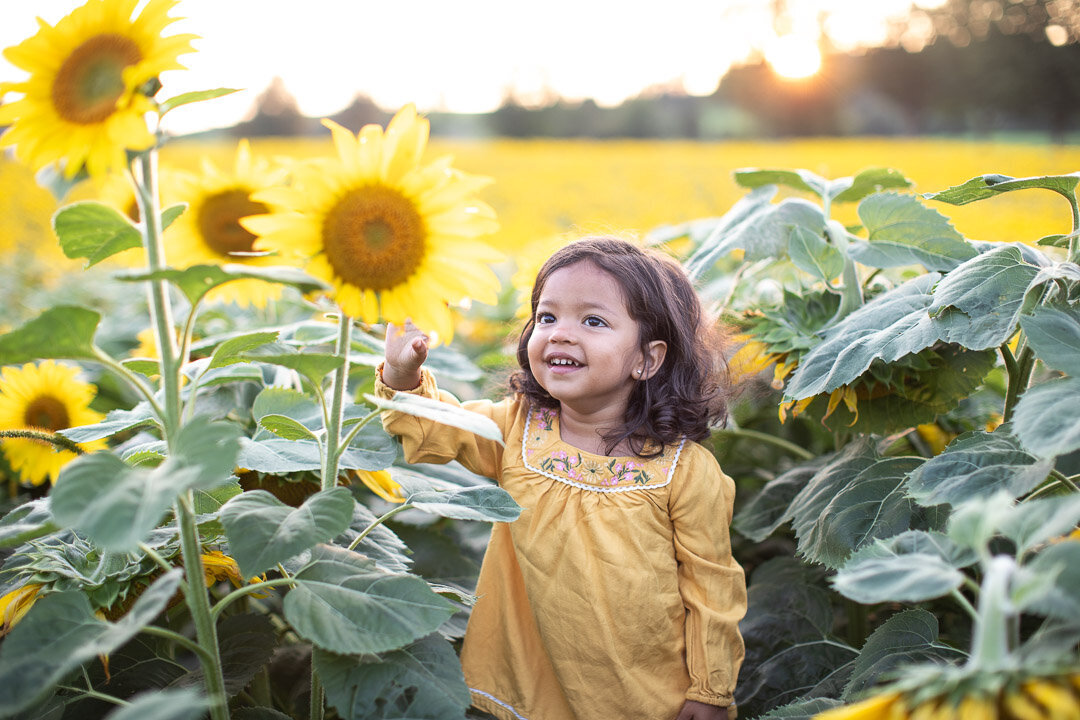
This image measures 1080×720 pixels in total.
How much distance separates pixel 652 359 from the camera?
1774 mm

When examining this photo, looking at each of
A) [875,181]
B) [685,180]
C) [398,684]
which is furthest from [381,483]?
[685,180]

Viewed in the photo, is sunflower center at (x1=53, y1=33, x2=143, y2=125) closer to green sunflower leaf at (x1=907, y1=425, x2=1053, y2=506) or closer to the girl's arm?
the girl's arm

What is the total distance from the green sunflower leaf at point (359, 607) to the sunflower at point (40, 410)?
3.69 ft

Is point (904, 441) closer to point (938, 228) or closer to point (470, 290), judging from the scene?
point (938, 228)

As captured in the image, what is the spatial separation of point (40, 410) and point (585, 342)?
1417mm

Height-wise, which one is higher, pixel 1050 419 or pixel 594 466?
pixel 1050 419

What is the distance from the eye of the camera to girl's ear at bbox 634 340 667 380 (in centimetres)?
176

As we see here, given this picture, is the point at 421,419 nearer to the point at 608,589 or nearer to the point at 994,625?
the point at 608,589

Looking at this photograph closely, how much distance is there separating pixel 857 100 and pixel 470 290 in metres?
27.2

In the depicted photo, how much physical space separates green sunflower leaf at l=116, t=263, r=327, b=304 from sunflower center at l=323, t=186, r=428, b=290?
0.27ft

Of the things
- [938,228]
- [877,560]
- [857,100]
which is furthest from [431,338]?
[857,100]

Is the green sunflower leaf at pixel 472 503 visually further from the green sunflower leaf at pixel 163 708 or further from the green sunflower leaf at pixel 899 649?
the green sunflower leaf at pixel 899 649

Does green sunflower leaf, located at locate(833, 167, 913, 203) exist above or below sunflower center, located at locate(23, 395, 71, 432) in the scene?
above

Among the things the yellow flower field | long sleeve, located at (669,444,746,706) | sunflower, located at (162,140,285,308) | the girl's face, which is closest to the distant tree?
the yellow flower field
